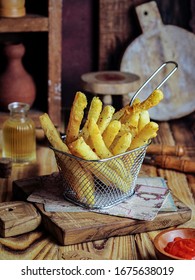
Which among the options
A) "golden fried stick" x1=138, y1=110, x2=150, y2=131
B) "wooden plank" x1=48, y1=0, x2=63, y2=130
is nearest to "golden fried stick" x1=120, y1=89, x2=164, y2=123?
"golden fried stick" x1=138, y1=110, x2=150, y2=131

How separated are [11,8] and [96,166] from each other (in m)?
0.95

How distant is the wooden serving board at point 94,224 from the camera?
176 cm

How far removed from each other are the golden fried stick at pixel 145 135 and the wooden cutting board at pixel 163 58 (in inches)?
38.3

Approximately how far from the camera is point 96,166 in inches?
71.4

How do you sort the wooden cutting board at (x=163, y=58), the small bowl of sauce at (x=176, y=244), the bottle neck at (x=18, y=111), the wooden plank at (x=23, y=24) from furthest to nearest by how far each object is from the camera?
1. the wooden cutting board at (x=163, y=58)
2. the wooden plank at (x=23, y=24)
3. the bottle neck at (x=18, y=111)
4. the small bowl of sauce at (x=176, y=244)

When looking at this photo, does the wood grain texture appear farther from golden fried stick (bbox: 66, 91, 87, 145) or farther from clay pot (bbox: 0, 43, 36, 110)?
clay pot (bbox: 0, 43, 36, 110)

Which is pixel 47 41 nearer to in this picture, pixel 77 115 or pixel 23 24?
pixel 23 24

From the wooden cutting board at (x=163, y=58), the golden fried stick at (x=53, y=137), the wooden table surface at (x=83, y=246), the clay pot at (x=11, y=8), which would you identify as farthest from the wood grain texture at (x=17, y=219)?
the wooden cutting board at (x=163, y=58)

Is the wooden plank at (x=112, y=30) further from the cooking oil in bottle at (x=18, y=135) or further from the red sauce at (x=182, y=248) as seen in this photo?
the red sauce at (x=182, y=248)

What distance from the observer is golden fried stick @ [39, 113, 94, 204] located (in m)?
1.83

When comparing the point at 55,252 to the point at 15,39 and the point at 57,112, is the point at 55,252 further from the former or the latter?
the point at 15,39

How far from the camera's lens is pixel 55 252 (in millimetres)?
1737
